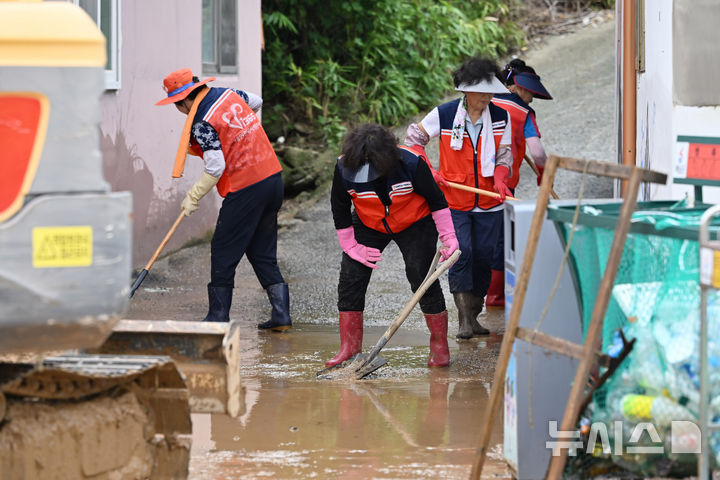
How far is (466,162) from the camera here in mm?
6961

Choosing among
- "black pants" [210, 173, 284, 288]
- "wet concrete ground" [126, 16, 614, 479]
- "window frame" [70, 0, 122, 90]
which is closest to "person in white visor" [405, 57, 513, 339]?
"wet concrete ground" [126, 16, 614, 479]

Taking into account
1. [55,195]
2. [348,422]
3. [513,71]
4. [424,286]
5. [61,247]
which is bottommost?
[348,422]

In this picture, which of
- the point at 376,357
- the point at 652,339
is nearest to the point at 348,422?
the point at 376,357

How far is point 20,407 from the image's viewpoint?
3.66 meters

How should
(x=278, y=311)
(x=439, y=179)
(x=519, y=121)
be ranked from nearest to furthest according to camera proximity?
(x=439, y=179) → (x=278, y=311) → (x=519, y=121)

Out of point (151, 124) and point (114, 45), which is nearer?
point (114, 45)

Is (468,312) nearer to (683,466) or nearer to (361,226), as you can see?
(361,226)

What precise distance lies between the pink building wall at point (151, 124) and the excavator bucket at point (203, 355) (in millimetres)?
5084

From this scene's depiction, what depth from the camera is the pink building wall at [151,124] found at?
923 cm

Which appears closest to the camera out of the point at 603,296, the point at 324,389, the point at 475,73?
the point at 603,296

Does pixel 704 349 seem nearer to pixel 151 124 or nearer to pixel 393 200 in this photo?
pixel 393 200

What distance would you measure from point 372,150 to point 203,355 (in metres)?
2.02

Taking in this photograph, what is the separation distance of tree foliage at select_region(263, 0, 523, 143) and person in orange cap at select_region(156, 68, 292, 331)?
21.8ft

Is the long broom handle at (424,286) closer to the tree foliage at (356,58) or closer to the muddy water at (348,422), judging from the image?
the muddy water at (348,422)
